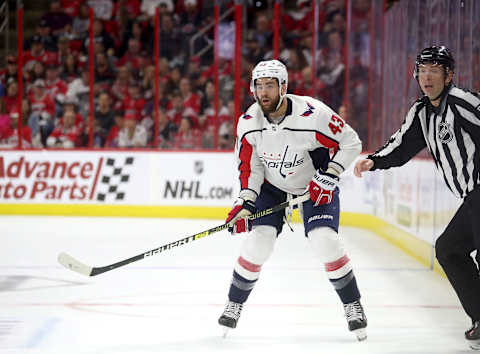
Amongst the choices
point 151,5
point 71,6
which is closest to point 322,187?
point 151,5

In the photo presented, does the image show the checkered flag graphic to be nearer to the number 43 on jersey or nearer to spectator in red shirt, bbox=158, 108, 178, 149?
spectator in red shirt, bbox=158, 108, 178, 149

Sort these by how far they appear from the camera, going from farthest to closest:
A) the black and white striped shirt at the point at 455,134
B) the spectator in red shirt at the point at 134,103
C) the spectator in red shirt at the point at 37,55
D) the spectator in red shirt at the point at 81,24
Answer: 1. the spectator in red shirt at the point at 81,24
2. the spectator in red shirt at the point at 37,55
3. the spectator in red shirt at the point at 134,103
4. the black and white striped shirt at the point at 455,134

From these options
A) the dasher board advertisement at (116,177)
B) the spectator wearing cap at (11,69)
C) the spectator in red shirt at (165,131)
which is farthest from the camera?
the spectator wearing cap at (11,69)

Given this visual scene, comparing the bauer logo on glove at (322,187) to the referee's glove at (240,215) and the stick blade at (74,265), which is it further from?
the stick blade at (74,265)

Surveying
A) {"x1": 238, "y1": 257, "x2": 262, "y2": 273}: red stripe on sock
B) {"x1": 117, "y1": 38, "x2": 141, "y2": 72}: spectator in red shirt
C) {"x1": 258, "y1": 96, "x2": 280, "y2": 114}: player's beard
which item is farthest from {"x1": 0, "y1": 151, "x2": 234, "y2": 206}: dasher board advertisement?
{"x1": 258, "y1": 96, "x2": 280, "y2": 114}: player's beard

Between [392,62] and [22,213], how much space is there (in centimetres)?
443

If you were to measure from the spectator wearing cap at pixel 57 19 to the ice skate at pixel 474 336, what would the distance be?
25.1 feet

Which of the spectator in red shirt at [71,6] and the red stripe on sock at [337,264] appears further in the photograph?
the spectator in red shirt at [71,6]

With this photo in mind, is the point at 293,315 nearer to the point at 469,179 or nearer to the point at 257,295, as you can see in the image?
the point at 257,295

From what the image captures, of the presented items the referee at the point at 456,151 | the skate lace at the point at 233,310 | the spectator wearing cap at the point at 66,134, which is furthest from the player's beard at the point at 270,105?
the spectator wearing cap at the point at 66,134

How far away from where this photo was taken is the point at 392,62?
7141 mm

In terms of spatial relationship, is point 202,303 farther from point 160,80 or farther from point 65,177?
point 160,80

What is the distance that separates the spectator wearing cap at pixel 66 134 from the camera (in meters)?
8.60

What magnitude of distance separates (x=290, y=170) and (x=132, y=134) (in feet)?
18.0
